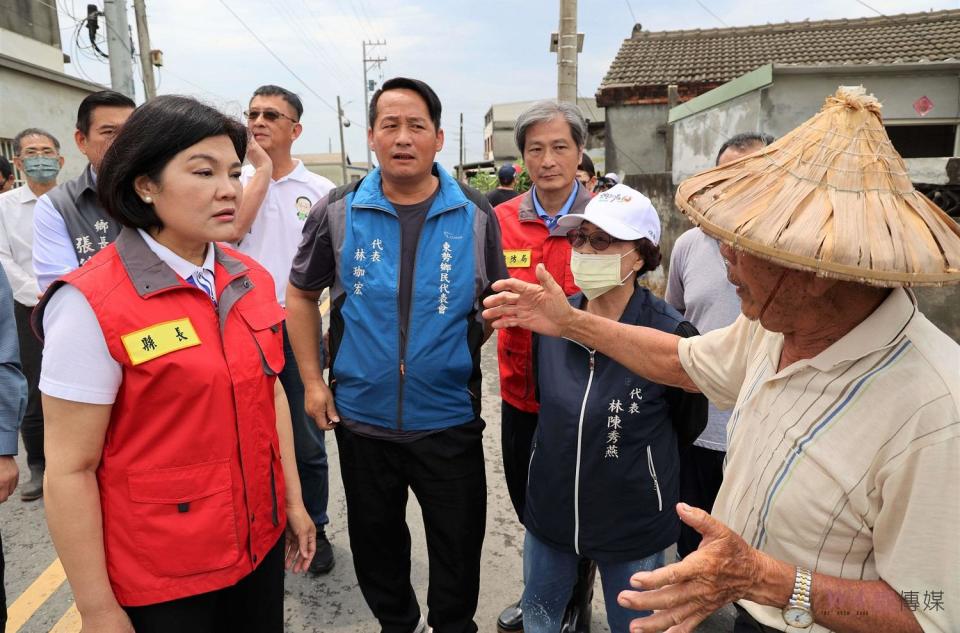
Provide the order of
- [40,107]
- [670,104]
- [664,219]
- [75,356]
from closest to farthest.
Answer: [75,356], [664,219], [40,107], [670,104]

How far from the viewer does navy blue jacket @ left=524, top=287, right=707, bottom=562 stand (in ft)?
6.04

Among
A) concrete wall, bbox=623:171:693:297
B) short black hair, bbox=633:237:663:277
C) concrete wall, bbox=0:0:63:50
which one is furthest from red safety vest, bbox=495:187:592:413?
concrete wall, bbox=0:0:63:50

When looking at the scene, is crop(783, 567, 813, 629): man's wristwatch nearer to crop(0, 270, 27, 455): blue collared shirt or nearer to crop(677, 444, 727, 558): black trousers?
crop(677, 444, 727, 558): black trousers

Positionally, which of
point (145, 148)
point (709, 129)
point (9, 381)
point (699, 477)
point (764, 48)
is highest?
point (764, 48)

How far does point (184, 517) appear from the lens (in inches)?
56.4

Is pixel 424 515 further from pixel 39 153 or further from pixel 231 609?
pixel 39 153

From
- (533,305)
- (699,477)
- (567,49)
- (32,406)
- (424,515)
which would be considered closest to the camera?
(533,305)

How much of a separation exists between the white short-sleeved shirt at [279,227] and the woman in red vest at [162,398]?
1338mm

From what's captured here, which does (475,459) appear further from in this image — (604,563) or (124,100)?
(124,100)

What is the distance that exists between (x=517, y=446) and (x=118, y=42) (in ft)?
33.3

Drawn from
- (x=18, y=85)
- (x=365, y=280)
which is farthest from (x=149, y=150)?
(x=18, y=85)

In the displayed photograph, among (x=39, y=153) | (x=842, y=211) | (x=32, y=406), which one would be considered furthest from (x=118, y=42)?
(x=842, y=211)

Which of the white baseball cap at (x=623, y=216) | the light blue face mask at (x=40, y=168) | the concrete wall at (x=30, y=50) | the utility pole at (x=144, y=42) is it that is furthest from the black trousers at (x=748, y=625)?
the concrete wall at (x=30, y=50)

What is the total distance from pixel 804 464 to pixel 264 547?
4.43 ft
